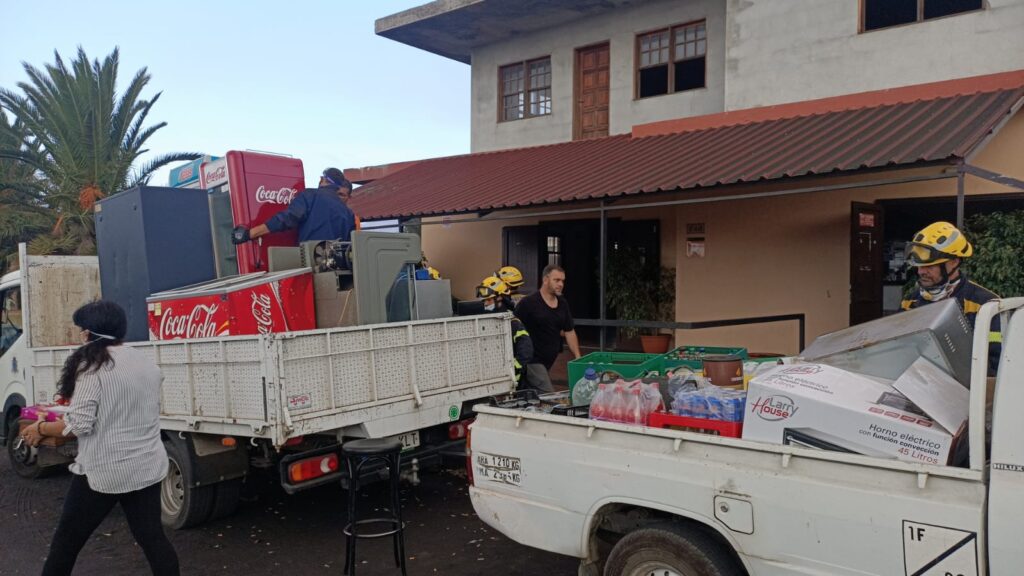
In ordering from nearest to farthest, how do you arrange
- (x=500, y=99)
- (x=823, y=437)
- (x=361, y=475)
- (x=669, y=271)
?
1. (x=823, y=437)
2. (x=361, y=475)
3. (x=669, y=271)
4. (x=500, y=99)

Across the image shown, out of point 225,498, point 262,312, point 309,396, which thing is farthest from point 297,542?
point 262,312

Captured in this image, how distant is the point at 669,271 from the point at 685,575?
863cm

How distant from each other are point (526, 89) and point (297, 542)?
1093 centimetres

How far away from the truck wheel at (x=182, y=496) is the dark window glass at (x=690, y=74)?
32.4 ft

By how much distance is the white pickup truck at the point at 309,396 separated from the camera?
4598 mm

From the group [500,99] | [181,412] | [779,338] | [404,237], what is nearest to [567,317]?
[404,237]

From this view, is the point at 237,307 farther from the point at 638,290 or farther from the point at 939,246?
the point at 638,290

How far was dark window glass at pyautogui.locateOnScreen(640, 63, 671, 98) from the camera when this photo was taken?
41.9 ft

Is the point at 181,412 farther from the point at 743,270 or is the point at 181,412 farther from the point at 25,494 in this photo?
the point at 743,270

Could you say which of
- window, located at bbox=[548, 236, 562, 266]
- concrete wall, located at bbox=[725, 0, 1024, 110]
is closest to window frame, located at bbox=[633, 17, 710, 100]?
concrete wall, located at bbox=[725, 0, 1024, 110]

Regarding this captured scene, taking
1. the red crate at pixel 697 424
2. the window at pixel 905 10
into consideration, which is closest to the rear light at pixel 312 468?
the red crate at pixel 697 424

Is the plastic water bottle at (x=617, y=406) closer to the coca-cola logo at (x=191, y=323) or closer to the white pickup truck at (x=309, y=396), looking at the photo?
the white pickup truck at (x=309, y=396)

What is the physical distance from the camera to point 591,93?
1375 cm

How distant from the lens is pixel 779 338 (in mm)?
10266
